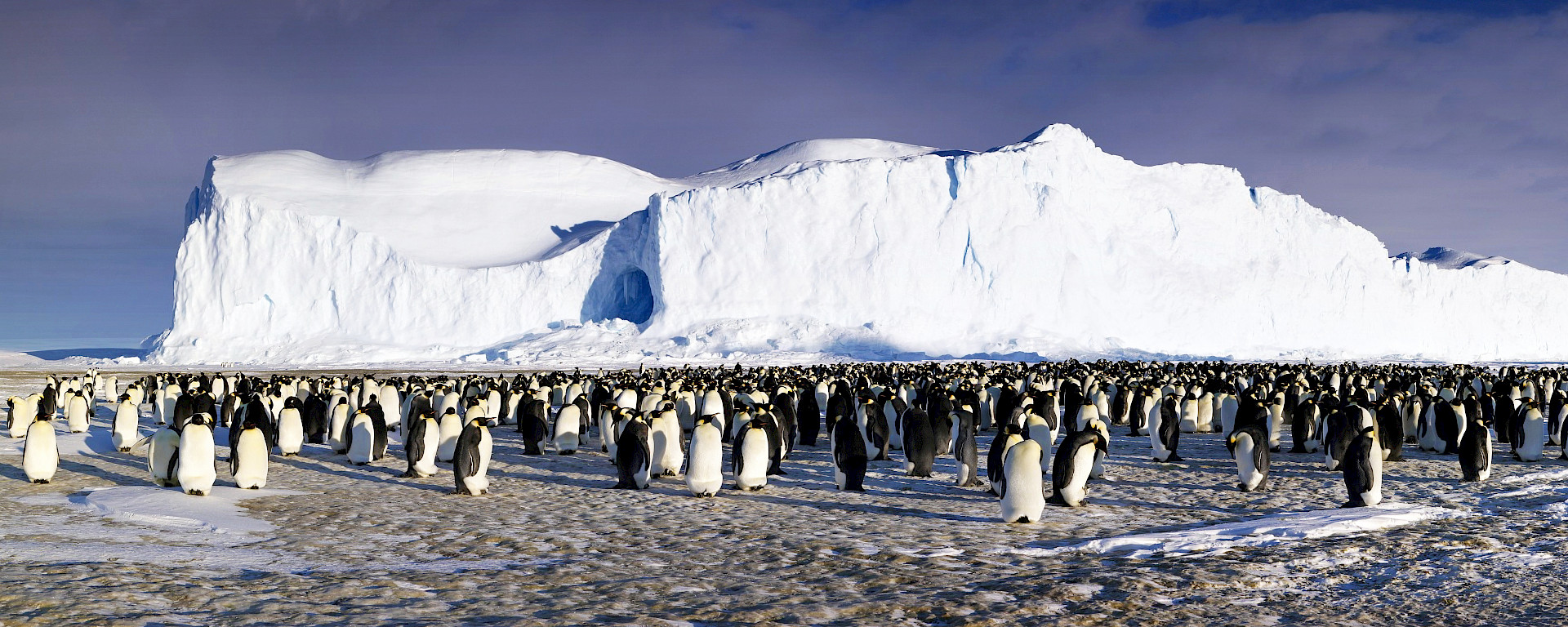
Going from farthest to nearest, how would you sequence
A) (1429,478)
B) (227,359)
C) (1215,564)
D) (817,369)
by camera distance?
(227,359), (817,369), (1429,478), (1215,564)

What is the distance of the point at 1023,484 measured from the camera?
6516 millimetres

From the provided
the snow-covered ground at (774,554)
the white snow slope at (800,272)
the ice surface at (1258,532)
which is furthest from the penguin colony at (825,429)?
the white snow slope at (800,272)

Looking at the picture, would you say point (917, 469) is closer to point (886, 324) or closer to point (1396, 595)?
point (1396, 595)

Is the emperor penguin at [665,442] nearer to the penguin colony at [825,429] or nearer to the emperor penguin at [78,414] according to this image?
the penguin colony at [825,429]

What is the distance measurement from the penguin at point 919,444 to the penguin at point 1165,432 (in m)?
2.48

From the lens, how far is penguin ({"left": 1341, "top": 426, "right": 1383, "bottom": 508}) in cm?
713

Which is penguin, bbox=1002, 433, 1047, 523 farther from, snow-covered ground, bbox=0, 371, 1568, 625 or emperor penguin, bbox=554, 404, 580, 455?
emperor penguin, bbox=554, 404, 580, 455

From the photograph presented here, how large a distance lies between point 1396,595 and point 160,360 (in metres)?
42.8

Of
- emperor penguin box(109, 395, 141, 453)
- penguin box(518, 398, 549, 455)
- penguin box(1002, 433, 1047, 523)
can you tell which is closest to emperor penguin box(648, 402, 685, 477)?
penguin box(518, 398, 549, 455)

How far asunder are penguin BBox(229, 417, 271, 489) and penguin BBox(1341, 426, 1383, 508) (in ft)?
24.8

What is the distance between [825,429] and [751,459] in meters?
7.09

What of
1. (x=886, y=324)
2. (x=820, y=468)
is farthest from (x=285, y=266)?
(x=820, y=468)

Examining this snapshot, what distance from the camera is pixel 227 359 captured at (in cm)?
3872

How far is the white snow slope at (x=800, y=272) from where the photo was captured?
38.8 m
